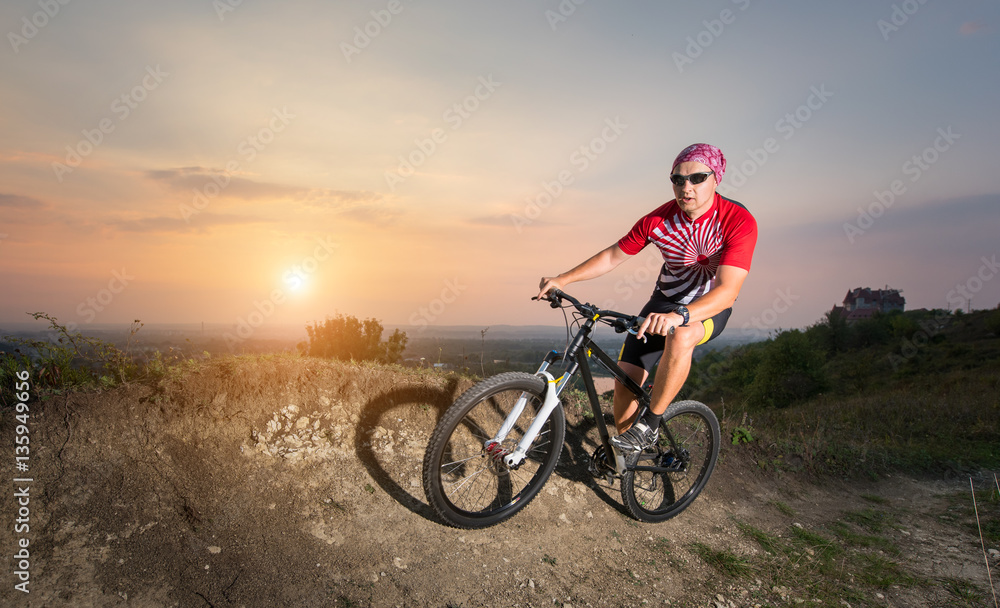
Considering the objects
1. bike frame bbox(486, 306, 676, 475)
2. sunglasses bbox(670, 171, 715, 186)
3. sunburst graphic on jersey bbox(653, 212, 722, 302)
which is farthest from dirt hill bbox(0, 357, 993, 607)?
sunglasses bbox(670, 171, 715, 186)

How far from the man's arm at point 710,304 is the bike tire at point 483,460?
906 millimetres

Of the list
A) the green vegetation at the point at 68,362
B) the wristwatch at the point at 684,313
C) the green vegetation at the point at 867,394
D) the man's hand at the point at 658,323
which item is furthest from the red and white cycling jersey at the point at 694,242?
the green vegetation at the point at 68,362

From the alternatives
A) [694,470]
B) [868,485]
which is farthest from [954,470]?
[694,470]

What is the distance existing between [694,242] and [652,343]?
962mm

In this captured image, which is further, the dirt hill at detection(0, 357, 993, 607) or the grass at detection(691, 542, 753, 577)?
the grass at detection(691, 542, 753, 577)

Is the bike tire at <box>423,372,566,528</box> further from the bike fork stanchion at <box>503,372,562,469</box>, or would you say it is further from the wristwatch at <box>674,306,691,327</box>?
the wristwatch at <box>674,306,691,327</box>

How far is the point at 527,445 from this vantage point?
137 inches

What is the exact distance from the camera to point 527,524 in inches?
159

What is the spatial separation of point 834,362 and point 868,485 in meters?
67.0

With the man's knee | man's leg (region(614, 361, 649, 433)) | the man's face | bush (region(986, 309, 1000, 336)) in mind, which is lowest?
man's leg (region(614, 361, 649, 433))

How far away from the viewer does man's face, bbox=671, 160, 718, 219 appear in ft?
12.7

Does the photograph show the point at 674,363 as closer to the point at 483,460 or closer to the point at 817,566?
the point at 483,460

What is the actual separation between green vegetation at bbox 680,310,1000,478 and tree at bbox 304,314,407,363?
4.12 meters

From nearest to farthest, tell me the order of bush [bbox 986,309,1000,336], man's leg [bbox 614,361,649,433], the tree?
man's leg [bbox 614,361,649,433] → the tree → bush [bbox 986,309,1000,336]
